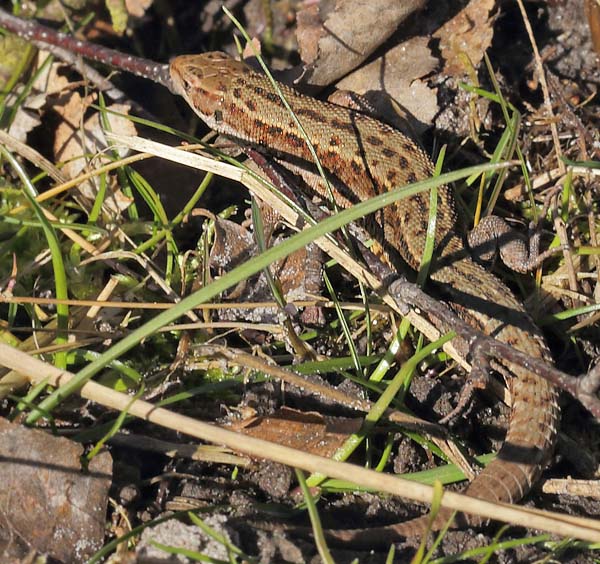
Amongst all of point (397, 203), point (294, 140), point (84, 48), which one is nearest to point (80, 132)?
point (84, 48)

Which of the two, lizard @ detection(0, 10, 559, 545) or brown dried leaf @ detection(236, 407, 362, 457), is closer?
brown dried leaf @ detection(236, 407, 362, 457)

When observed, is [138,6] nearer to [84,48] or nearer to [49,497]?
[84,48]

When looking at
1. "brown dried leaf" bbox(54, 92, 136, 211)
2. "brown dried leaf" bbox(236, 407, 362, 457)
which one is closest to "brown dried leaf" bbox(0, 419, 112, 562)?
"brown dried leaf" bbox(236, 407, 362, 457)

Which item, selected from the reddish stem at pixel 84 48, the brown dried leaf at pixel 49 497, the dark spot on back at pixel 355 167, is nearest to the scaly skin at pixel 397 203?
the dark spot on back at pixel 355 167

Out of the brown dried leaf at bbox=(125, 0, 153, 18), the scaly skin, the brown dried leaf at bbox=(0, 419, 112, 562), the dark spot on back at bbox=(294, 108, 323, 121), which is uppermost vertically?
the brown dried leaf at bbox=(125, 0, 153, 18)

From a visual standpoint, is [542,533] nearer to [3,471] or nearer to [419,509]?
[419,509]

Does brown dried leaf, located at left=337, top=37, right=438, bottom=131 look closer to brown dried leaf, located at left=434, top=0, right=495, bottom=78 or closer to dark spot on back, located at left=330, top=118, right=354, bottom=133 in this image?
brown dried leaf, located at left=434, top=0, right=495, bottom=78

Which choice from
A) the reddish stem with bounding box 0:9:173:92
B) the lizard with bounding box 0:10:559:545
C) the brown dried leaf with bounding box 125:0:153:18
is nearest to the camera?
the lizard with bounding box 0:10:559:545

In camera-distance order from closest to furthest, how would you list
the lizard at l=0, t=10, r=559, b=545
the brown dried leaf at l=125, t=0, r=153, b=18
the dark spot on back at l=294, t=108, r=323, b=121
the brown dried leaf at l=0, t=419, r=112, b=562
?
the brown dried leaf at l=0, t=419, r=112, b=562 < the lizard at l=0, t=10, r=559, b=545 < the dark spot on back at l=294, t=108, r=323, b=121 < the brown dried leaf at l=125, t=0, r=153, b=18
